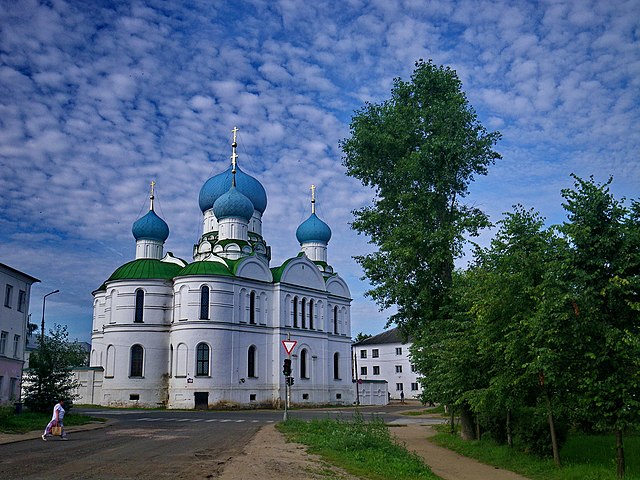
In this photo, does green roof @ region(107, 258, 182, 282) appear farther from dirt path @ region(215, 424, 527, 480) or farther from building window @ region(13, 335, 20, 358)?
dirt path @ region(215, 424, 527, 480)

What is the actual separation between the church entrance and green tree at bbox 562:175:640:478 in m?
36.2

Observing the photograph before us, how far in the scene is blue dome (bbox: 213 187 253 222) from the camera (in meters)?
52.9

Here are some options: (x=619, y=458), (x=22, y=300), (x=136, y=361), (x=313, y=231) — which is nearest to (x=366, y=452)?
(x=619, y=458)

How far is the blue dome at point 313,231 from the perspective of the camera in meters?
61.5

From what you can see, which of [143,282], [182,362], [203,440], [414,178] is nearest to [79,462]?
[203,440]

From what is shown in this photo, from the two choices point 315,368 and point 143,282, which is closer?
point 143,282

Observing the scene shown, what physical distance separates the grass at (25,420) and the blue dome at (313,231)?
111 ft

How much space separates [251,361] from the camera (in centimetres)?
5075

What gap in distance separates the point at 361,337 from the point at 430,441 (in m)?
76.0

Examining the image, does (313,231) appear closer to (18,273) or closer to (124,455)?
(18,273)

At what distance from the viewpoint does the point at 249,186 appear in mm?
57812

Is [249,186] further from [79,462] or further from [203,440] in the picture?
[79,462]

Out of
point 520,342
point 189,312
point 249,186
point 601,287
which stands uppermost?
point 249,186

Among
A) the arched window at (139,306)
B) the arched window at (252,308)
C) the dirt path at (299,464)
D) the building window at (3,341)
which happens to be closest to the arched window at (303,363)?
the arched window at (252,308)
